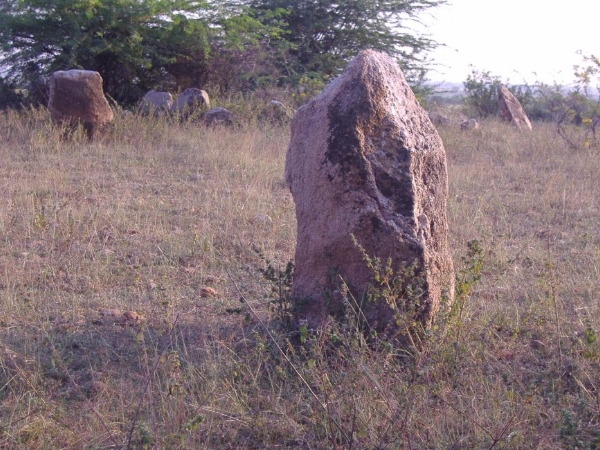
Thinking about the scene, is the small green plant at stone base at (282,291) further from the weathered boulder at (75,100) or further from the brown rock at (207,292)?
the weathered boulder at (75,100)

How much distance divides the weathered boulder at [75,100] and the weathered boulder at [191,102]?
6.72 ft

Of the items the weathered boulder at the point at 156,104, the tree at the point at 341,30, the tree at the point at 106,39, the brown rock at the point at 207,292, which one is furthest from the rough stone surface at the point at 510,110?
the brown rock at the point at 207,292

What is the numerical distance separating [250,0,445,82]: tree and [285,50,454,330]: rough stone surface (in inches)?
497

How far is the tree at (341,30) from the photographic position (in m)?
16.1

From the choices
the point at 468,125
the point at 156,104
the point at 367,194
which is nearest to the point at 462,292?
the point at 367,194

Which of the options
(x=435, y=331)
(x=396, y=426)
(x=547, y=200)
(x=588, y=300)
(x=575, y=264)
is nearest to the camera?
(x=396, y=426)

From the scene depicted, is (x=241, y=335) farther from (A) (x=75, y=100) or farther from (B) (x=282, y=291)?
(A) (x=75, y=100)

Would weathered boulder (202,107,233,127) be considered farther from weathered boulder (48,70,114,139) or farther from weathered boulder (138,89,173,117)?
weathered boulder (48,70,114,139)

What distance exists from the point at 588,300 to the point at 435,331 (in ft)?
5.17

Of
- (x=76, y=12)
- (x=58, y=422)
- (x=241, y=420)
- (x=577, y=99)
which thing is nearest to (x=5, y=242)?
(x=58, y=422)

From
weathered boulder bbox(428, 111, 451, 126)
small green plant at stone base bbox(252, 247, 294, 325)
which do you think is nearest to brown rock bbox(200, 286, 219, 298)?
small green plant at stone base bbox(252, 247, 294, 325)

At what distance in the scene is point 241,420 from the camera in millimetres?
2838

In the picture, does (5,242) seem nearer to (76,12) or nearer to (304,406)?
(304,406)

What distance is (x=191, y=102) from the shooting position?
11.5 metres
